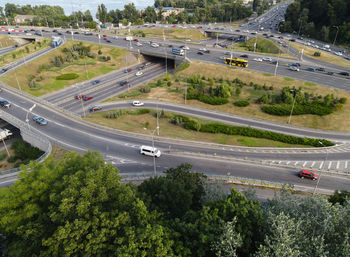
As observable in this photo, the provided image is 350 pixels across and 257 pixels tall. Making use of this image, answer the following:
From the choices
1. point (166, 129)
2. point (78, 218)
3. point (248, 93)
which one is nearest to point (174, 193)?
point (78, 218)

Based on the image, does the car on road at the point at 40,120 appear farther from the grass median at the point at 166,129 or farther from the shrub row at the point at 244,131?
the shrub row at the point at 244,131

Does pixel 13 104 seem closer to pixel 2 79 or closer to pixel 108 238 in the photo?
pixel 2 79

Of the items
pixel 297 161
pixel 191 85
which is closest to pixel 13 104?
pixel 191 85

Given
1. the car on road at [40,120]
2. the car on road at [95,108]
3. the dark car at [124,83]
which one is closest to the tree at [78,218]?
the car on road at [40,120]

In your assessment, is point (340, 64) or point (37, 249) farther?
point (340, 64)

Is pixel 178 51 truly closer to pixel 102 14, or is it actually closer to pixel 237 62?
pixel 237 62

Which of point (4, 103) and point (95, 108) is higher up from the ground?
point (4, 103)
